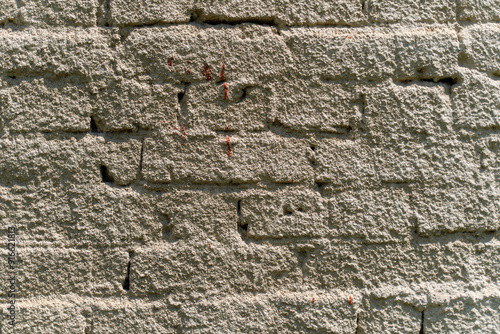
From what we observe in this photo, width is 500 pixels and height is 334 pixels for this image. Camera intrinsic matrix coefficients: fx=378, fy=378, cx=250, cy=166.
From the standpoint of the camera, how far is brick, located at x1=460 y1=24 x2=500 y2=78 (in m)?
1.64

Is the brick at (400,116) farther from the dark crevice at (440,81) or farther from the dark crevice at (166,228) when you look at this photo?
the dark crevice at (166,228)

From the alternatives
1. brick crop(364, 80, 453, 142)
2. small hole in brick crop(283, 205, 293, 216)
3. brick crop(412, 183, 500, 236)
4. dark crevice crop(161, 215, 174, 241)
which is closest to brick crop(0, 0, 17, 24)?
dark crevice crop(161, 215, 174, 241)

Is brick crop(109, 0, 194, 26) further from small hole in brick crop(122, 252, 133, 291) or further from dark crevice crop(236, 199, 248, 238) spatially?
small hole in brick crop(122, 252, 133, 291)

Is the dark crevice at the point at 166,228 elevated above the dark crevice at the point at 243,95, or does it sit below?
below

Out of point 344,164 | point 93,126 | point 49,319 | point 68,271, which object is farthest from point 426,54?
point 49,319

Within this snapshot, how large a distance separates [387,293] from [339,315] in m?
0.22

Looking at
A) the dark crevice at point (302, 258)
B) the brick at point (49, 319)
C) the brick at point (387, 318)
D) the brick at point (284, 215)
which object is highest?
the brick at point (284, 215)

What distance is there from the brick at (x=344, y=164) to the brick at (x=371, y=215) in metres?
0.05

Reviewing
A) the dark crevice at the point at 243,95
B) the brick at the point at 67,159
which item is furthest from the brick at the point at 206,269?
the dark crevice at the point at 243,95

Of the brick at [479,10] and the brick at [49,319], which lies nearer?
the brick at [49,319]

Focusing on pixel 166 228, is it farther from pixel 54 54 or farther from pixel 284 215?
pixel 54 54

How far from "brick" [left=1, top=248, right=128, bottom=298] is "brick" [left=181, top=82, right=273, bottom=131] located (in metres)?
0.65

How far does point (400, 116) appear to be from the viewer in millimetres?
1614

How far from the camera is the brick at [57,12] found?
61.9 inches
